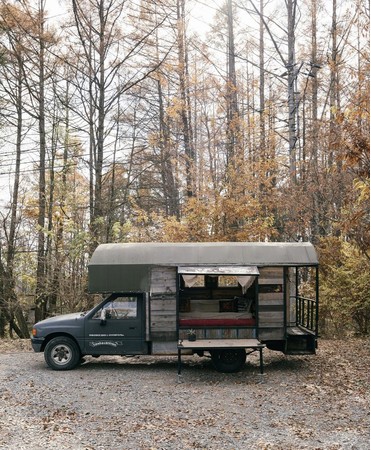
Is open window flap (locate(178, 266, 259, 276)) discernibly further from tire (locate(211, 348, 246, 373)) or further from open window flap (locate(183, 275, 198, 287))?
tire (locate(211, 348, 246, 373))

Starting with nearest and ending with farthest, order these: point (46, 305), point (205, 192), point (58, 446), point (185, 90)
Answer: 1. point (58, 446)
2. point (205, 192)
3. point (46, 305)
4. point (185, 90)

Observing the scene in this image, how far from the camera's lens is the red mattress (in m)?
11.6

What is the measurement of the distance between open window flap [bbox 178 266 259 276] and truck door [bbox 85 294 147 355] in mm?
1342

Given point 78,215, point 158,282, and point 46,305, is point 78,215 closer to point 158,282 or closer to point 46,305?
point 46,305

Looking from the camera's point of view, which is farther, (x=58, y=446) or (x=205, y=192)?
(x=205, y=192)

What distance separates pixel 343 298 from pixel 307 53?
48.8 feet

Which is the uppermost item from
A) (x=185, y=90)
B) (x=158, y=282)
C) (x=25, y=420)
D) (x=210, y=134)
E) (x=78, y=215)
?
(x=185, y=90)

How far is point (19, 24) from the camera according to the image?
19922 mm

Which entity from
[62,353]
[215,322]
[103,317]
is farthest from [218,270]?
[62,353]

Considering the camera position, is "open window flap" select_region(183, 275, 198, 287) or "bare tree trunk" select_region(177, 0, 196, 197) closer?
"open window flap" select_region(183, 275, 198, 287)

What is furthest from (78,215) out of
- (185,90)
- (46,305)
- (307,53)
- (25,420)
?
(307,53)

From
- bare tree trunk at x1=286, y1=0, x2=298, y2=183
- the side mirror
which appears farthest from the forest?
the side mirror

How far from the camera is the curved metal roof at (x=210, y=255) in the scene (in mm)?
11586

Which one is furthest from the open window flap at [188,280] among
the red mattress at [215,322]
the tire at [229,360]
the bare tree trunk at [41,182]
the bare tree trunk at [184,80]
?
the bare tree trunk at [184,80]
